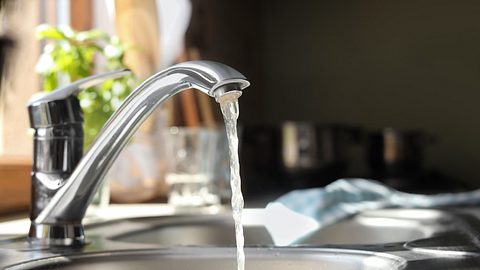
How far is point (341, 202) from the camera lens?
111 cm

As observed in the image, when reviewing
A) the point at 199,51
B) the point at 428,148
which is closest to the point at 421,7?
the point at 428,148

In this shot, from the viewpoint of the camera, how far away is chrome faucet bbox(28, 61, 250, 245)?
628 millimetres

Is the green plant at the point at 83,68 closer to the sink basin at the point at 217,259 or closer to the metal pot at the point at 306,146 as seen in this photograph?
the sink basin at the point at 217,259

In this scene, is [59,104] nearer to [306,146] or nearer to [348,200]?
[348,200]

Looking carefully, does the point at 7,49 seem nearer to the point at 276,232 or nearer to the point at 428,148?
the point at 276,232

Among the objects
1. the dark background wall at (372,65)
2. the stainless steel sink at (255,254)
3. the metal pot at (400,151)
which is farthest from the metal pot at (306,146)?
the stainless steel sink at (255,254)

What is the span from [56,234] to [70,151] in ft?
0.27

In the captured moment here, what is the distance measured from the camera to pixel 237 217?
611 millimetres

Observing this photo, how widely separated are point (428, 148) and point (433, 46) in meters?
0.33

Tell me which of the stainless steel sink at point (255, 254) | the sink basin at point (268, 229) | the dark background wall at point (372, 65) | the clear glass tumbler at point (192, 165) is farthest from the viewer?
the dark background wall at point (372, 65)

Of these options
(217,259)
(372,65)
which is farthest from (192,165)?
(372,65)

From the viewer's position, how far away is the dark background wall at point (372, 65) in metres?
2.28

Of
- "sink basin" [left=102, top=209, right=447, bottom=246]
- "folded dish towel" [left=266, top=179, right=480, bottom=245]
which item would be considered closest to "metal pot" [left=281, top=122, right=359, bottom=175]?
"folded dish towel" [left=266, top=179, right=480, bottom=245]

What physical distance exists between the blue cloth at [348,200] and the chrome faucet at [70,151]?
37 cm
